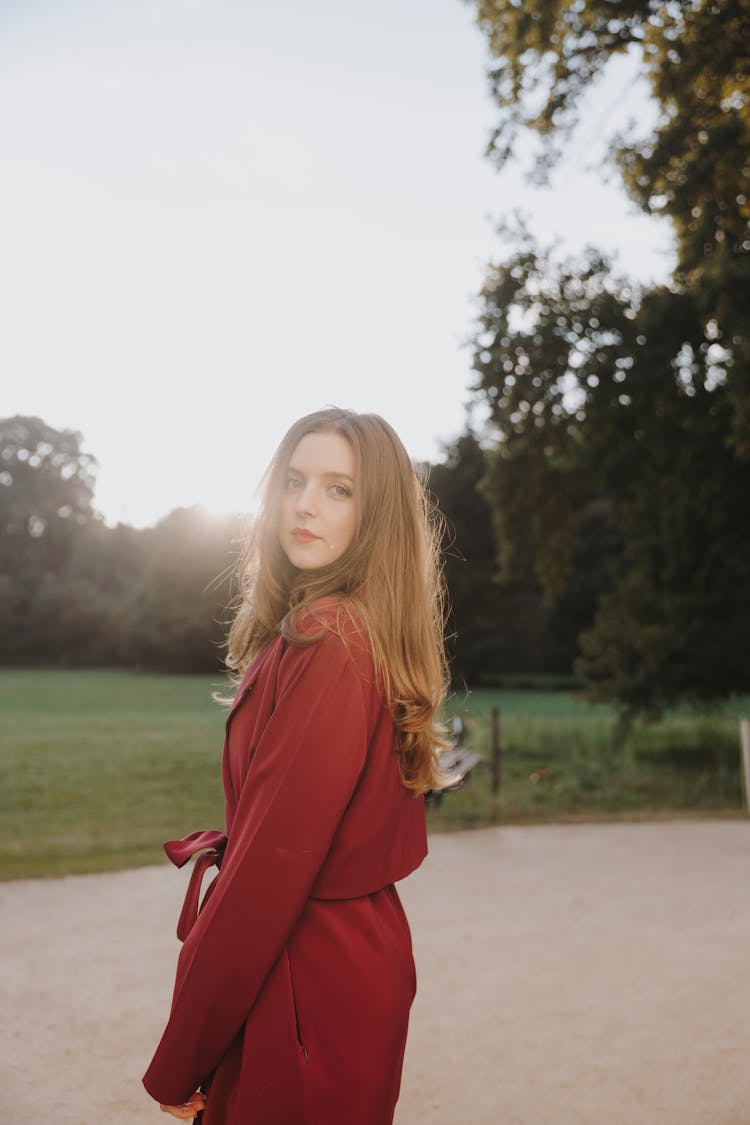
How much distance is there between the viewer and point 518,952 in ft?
18.9

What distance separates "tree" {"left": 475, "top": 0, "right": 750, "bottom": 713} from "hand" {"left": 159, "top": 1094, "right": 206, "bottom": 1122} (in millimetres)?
10867

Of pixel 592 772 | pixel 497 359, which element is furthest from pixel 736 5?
pixel 592 772

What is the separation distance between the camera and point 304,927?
5.47 feet

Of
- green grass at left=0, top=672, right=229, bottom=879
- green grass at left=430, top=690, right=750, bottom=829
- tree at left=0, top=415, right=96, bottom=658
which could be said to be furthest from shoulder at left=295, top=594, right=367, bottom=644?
Result: tree at left=0, top=415, right=96, bottom=658

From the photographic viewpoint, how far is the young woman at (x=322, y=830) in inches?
61.3

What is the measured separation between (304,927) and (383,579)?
65cm

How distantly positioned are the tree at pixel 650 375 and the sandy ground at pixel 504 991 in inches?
257

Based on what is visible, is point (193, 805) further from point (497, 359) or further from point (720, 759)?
point (720, 759)

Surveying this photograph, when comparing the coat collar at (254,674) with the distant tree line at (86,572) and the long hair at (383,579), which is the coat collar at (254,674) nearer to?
the long hair at (383,579)

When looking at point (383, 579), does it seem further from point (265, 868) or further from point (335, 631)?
point (265, 868)

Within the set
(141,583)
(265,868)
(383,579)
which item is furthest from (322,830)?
(141,583)

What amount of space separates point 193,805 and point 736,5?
11.5 meters

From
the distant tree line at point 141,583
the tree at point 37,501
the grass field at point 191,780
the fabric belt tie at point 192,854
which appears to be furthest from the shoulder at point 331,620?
the tree at point 37,501

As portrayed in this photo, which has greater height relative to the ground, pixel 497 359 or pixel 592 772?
pixel 497 359
